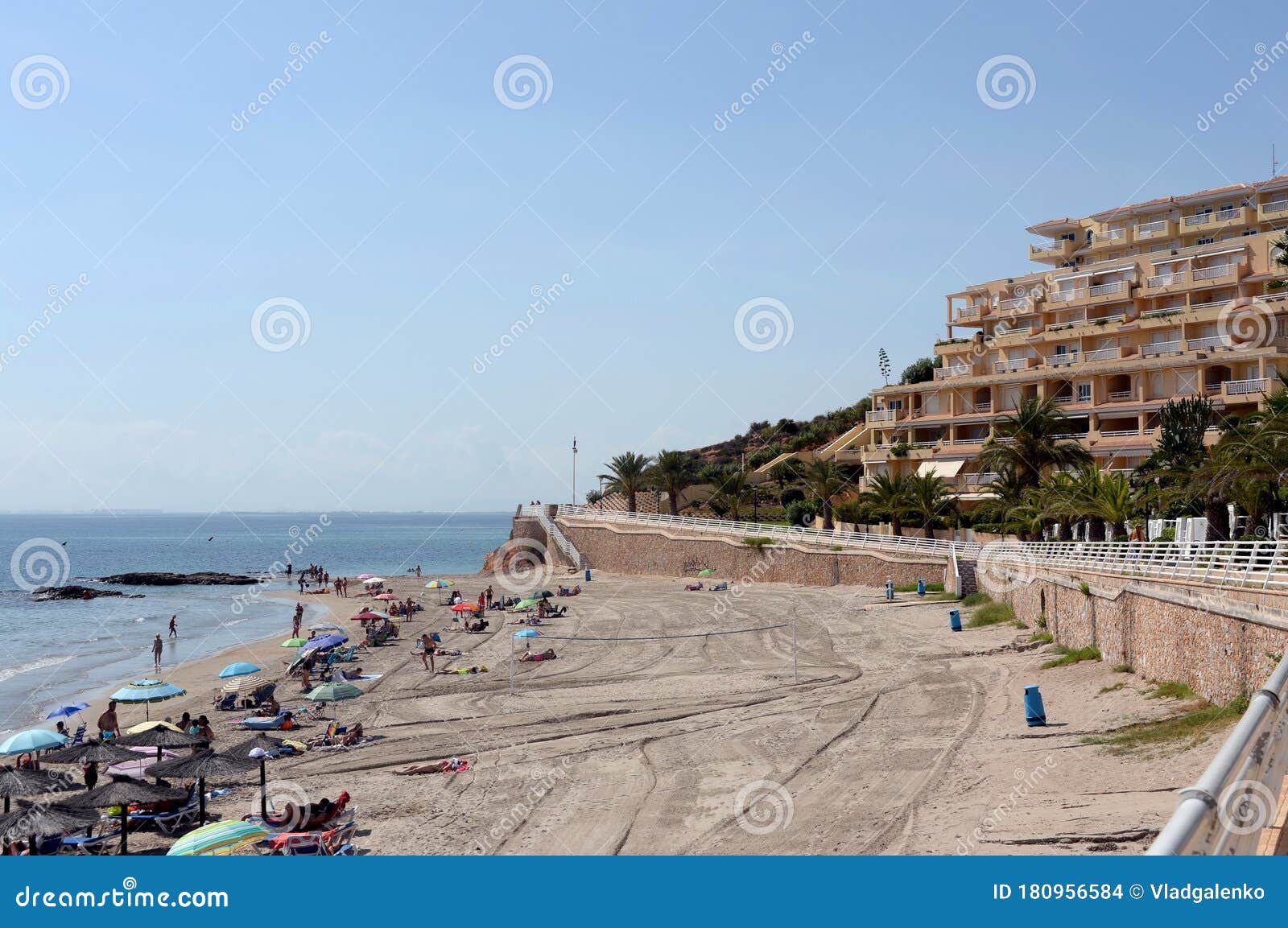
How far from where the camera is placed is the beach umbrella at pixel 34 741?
17422 millimetres

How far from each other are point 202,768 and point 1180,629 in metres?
15.0

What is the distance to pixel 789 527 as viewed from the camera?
54625 millimetres

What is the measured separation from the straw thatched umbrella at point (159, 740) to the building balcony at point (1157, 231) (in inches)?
2317

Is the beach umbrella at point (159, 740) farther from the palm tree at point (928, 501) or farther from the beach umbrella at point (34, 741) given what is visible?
the palm tree at point (928, 501)

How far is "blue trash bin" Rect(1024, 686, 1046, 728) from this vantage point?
57.4 feet

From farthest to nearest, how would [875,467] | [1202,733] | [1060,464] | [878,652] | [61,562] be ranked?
[61,562] < [875,467] < [1060,464] < [878,652] < [1202,733]

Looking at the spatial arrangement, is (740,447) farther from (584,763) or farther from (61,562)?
(584,763)

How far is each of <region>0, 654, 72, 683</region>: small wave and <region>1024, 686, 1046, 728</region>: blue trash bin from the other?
30914 millimetres

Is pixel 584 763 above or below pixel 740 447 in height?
below

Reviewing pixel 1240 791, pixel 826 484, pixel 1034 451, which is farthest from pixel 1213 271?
pixel 1240 791

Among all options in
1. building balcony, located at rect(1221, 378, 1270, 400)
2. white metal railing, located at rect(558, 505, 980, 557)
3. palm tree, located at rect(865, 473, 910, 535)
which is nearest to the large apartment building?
building balcony, located at rect(1221, 378, 1270, 400)

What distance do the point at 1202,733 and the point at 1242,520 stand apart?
18.7m
